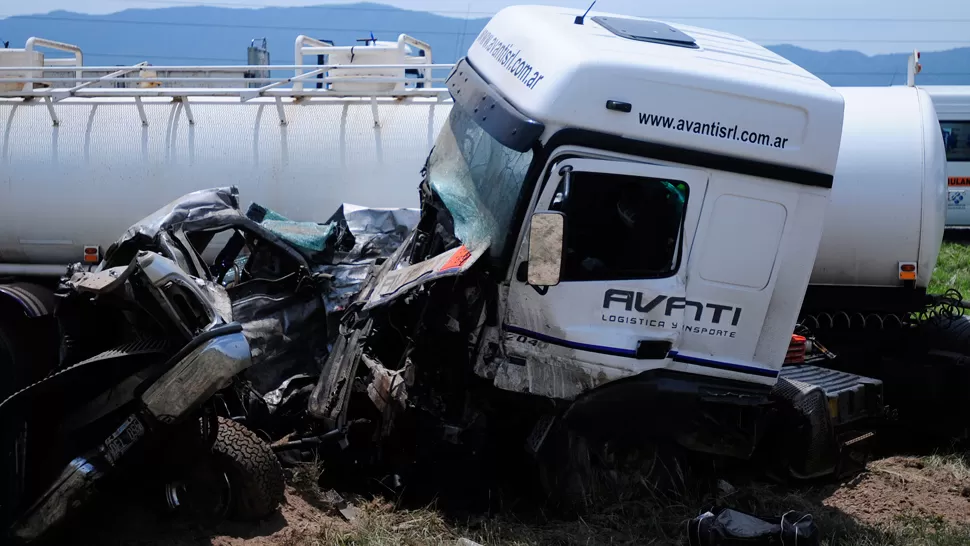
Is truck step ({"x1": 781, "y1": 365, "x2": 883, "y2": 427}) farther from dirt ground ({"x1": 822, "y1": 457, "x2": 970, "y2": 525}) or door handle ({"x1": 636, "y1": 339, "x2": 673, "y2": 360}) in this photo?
door handle ({"x1": 636, "y1": 339, "x2": 673, "y2": 360})

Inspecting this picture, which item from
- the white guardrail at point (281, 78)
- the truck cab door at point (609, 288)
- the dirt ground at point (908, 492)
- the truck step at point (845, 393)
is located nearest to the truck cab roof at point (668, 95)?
the truck cab door at point (609, 288)

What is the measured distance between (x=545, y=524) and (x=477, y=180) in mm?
1968

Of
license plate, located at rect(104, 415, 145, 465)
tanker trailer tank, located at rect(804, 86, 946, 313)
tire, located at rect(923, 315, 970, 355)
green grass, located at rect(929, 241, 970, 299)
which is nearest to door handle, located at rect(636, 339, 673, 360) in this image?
license plate, located at rect(104, 415, 145, 465)

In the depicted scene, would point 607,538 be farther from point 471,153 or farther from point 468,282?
point 471,153

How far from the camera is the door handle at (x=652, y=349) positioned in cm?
490

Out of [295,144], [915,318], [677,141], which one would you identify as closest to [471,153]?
[677,141]

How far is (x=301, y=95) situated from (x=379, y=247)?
1.90 metres

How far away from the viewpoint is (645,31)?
5.45 m

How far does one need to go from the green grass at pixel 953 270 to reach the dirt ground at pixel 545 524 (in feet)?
22.5

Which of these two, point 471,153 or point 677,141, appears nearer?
point 677,141

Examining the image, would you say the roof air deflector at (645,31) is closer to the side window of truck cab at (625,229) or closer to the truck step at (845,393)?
the side window of truck cab at (625,229)

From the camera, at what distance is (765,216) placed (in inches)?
195

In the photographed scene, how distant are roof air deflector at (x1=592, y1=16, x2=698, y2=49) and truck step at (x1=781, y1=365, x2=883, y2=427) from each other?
2.19 m

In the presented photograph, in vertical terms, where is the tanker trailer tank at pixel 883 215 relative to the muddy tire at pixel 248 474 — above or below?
above
